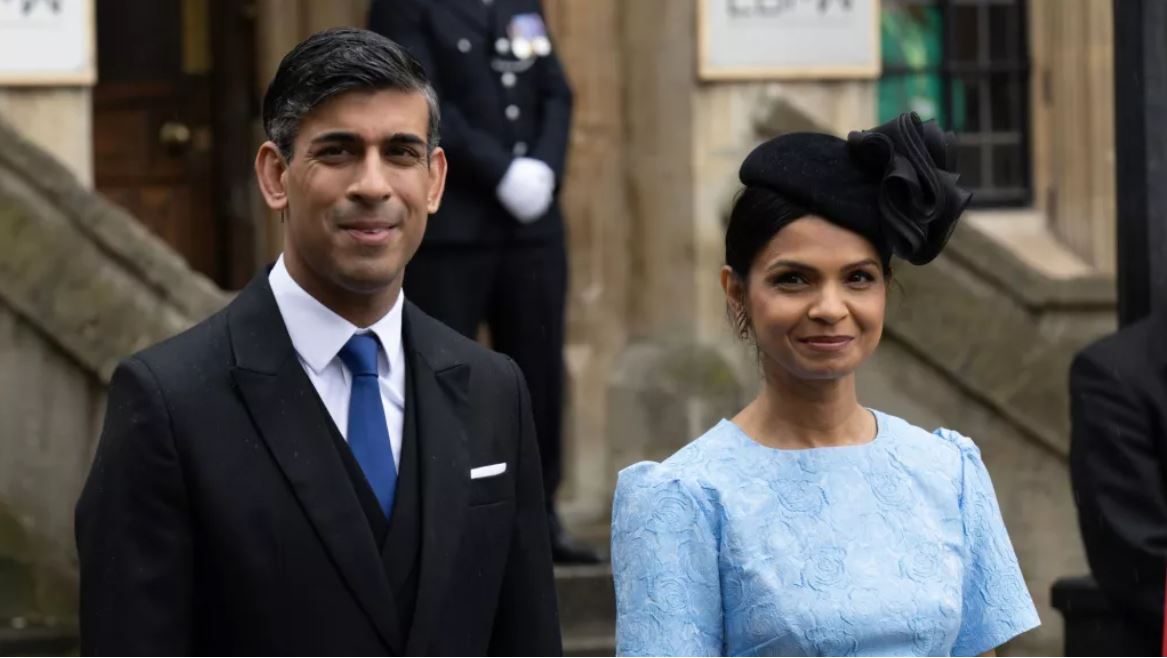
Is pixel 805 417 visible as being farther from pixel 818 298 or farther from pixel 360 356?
pixel 360 356

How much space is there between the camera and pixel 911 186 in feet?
12.3

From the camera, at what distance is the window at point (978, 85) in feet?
37.7

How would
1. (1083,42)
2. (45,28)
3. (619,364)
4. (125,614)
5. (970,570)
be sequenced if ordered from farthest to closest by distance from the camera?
(1083,42) < (619,364) < (45,28) < (970,570) < (125,614)

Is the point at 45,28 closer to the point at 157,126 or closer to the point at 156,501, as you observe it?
the point at 157,126

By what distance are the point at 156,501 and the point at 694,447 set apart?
86 centimetres

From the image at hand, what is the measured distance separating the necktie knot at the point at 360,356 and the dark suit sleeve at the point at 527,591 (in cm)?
29

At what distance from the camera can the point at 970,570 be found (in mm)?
3818

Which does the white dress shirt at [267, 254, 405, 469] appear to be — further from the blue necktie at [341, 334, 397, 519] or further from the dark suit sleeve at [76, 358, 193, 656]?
the dark suit sleeve at [76, 358, 193, 656]

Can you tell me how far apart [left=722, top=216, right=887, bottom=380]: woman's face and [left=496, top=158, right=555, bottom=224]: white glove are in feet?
12.8

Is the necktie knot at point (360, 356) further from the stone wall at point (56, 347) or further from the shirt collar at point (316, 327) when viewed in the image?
the stone wall at point (56, 347)

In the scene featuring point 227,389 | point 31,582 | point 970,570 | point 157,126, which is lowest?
point 31,582

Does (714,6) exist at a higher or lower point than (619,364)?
higher

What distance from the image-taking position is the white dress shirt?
3553mm

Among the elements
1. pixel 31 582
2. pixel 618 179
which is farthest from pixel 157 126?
pixel 31 582
